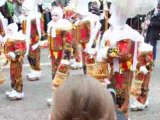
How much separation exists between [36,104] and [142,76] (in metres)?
1.53

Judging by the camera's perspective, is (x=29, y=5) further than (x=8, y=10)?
No

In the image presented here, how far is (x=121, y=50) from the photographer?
184 inches

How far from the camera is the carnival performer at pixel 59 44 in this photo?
6.00 meters

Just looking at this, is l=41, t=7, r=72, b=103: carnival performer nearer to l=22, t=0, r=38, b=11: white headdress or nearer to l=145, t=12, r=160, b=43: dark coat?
l=22, t=0, r=38, b=11: white headdress

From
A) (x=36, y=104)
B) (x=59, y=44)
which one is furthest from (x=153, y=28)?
(x=36, y=104)

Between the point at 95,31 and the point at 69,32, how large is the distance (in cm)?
90

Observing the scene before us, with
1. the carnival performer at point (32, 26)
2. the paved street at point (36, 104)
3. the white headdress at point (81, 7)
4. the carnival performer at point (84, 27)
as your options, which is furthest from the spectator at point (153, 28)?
the carnival performer at point (32, 26)

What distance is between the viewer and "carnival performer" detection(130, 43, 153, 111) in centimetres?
558

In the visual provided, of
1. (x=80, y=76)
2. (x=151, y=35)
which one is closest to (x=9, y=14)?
(x=151, y=35)

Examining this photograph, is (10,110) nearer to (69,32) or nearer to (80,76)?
(69,32)

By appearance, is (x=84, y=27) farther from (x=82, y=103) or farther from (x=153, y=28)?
(x=82, y=103)

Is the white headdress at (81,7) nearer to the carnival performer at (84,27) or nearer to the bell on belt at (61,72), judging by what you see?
the carnival performer at (84,27)

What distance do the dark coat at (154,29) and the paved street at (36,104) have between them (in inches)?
27.8

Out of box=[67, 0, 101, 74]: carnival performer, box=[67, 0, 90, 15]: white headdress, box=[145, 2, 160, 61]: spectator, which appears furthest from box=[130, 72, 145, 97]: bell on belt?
box=[145, 2, 160, 61]: spectator
